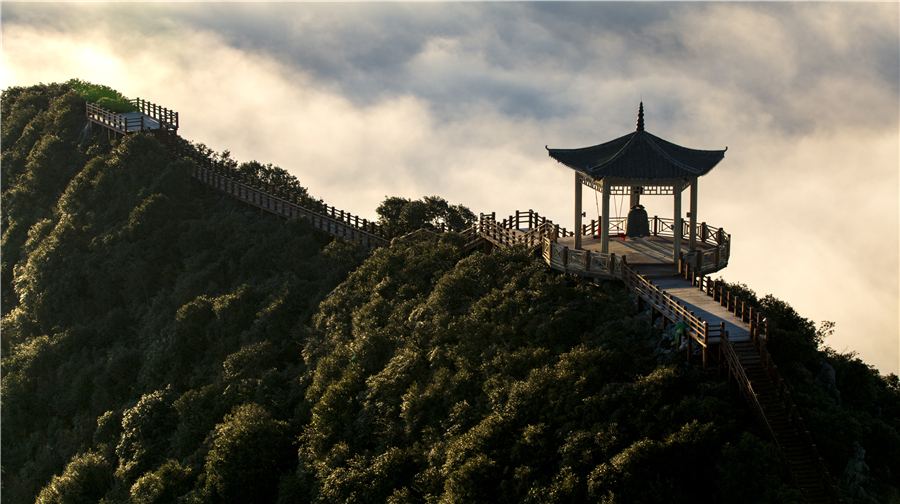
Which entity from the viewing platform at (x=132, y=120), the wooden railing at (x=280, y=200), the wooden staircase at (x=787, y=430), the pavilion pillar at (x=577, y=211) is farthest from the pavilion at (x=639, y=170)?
the viewing platform at (x=132, y=120)

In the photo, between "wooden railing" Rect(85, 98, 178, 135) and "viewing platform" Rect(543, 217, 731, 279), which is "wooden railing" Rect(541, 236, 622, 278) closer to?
"viewing platform" Rect(543, 217, 731, 279)

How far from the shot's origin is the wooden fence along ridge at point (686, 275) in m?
21.3

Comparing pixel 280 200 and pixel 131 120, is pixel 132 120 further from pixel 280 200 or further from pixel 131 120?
pixel 280 200

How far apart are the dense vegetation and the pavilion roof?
4.45m

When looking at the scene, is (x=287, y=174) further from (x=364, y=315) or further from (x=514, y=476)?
(x=514, y=476)

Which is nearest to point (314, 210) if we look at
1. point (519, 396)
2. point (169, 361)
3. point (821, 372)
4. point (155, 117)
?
point (169, 361)

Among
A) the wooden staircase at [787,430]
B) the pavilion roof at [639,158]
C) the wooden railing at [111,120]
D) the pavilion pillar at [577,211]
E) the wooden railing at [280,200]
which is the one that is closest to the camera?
the wooden staircase at [787,430]

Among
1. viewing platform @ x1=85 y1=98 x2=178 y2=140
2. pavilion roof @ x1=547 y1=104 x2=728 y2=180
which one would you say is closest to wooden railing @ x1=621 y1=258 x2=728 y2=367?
pavilion roof @ x1=547 y1=104 x2=728 y2=180

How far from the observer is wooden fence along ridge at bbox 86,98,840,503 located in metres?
21.3

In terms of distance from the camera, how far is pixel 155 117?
60.0 metres

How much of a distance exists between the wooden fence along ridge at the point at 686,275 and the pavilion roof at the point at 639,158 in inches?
105

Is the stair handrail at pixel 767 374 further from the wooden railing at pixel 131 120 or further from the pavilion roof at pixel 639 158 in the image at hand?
the wooden railing at pixel 131 120

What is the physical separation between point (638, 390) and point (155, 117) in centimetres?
4992

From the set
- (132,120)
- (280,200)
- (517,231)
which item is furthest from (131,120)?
(517,231)
